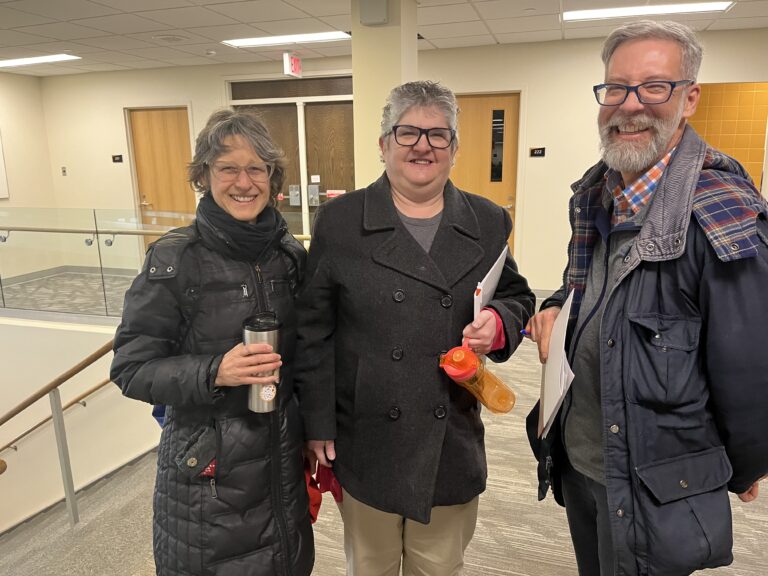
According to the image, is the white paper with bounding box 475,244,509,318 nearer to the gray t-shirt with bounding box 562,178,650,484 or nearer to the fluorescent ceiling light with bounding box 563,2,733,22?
the gray t-shirt with bounding box 562,178,650,484

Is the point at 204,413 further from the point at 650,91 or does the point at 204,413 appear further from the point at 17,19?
the point at 17,19

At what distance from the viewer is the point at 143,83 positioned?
7.41m

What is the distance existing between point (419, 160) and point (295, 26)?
428 cm

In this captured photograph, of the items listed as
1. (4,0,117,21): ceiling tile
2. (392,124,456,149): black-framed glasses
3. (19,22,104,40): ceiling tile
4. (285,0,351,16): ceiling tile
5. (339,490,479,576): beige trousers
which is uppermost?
(19,22,104,40): ceiling tile

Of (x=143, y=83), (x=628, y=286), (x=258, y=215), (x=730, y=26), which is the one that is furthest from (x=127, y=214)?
(x=730, y=26)

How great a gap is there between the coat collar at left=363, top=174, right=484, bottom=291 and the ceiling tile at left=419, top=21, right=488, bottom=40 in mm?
4130

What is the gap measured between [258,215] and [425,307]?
478mm

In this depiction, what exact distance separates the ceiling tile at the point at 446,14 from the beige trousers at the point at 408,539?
4.04 meters

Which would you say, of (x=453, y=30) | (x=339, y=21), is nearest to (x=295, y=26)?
(x=339, y=21)

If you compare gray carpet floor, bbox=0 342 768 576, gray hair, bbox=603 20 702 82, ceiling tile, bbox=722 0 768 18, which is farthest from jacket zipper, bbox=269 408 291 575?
ceiling tile, bbox=722 0 768 18

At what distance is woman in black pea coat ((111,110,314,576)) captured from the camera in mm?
1218

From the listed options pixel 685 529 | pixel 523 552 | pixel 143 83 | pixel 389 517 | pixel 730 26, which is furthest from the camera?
pixel 143 83

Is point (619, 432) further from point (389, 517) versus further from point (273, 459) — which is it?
point (273, 459)

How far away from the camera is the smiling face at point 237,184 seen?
130 cm
